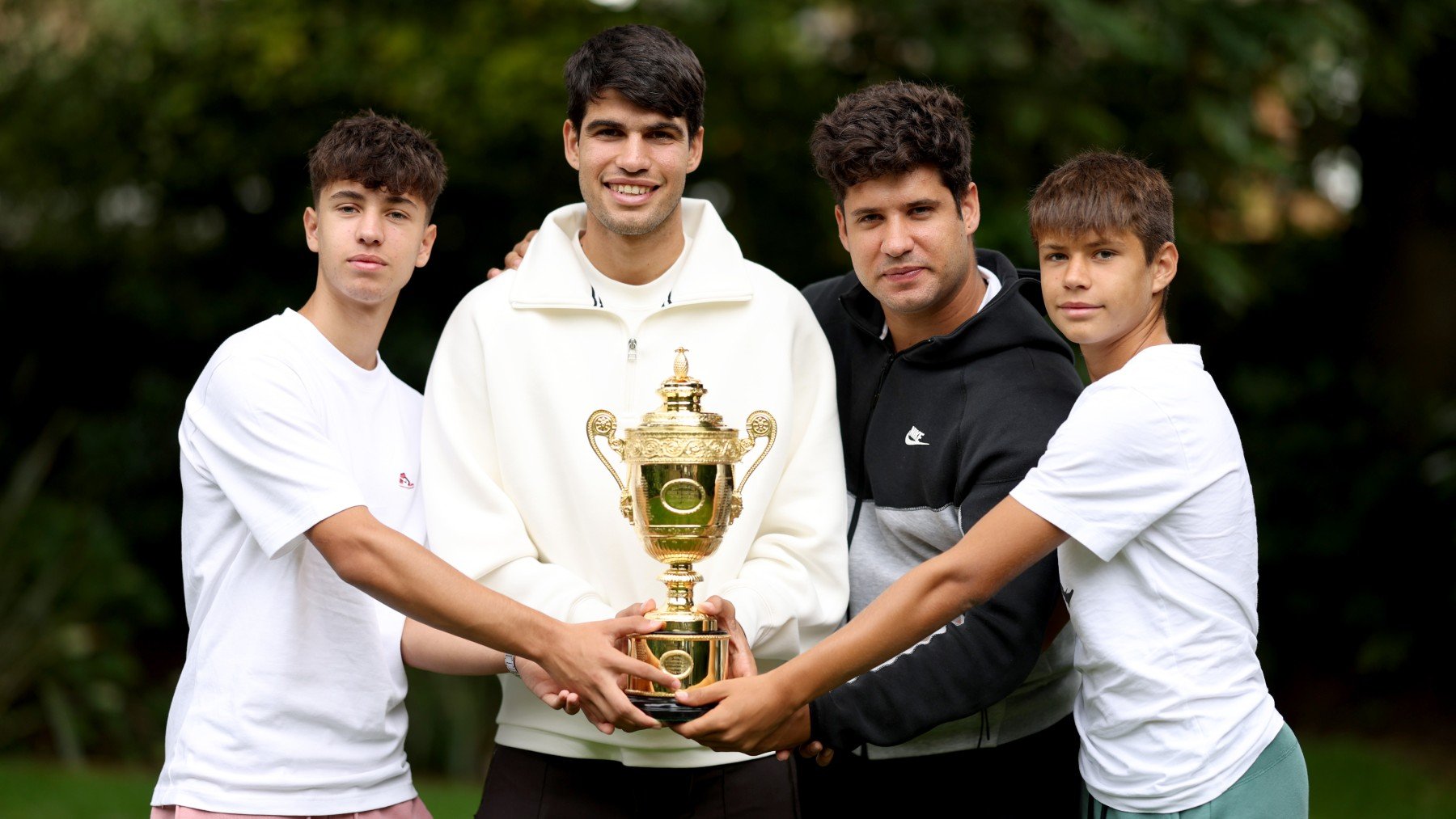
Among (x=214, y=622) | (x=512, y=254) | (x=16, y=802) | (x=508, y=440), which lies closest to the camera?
(x=214, y=622)

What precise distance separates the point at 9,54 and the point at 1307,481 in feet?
28.5

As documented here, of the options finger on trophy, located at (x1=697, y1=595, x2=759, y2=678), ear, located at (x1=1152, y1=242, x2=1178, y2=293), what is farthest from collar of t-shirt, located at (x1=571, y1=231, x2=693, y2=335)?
ear, located at (x1=1152, y1=242, x2=1178, y2=293)

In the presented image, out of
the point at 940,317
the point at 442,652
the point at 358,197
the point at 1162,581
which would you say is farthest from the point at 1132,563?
the point at 358,197

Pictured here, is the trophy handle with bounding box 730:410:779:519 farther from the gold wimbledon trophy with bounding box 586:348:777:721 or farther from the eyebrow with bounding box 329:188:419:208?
the eyebrow with bounding box 329:188:419:208

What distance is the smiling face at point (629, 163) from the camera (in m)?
3.57

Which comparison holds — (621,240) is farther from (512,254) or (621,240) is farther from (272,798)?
(272,798)

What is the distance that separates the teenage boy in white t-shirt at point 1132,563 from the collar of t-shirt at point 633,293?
905 mm

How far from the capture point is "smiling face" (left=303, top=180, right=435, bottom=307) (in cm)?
345

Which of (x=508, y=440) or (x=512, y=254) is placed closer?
(x=508, y=440)

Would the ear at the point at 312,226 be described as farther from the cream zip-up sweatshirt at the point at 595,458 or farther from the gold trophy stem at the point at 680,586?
the gold trophy stem at the point at 680,586

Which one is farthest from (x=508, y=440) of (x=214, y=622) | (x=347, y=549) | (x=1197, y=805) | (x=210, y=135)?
(x=210, y=135)

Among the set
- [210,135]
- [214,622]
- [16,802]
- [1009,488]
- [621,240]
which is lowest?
[16,802]

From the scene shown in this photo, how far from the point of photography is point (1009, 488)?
3.44 meters

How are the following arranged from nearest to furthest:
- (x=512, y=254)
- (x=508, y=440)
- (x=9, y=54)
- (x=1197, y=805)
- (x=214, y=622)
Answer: (x=1197, y=805), (x=214, y=622), (x=508, y=440), (x=512, y=254), (x=9, y=54)
